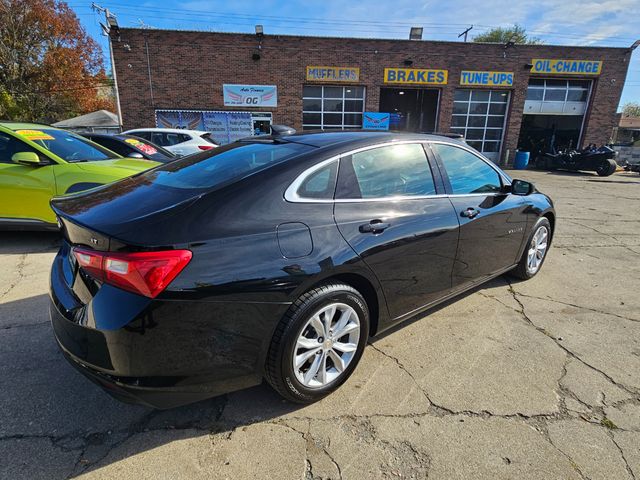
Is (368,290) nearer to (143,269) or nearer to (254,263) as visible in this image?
(254,263)

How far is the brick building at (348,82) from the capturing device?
60.3ft

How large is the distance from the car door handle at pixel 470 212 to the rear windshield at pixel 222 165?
145 cm

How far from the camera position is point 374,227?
2408 millimetres

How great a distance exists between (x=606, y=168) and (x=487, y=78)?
7.71 m

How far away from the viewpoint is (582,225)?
24.2ft

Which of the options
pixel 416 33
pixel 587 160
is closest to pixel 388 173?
pixel 587 160

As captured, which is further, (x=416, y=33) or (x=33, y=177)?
(x=416, y=33)

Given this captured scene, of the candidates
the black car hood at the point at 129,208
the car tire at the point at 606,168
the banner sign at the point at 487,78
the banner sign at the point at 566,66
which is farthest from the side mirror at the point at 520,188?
the banner sign at the point at 566,66

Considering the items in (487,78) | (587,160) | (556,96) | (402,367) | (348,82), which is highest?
(487,78)

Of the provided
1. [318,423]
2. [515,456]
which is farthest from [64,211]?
[515,456]

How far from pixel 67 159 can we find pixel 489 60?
2193 cm

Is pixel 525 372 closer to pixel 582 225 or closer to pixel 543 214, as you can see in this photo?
pixel 543 214

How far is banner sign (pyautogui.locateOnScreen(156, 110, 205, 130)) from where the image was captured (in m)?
18.8

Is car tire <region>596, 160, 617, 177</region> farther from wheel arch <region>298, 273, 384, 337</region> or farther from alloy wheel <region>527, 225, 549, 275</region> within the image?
wheel arch <region>298, 273, 384, 337</region>
